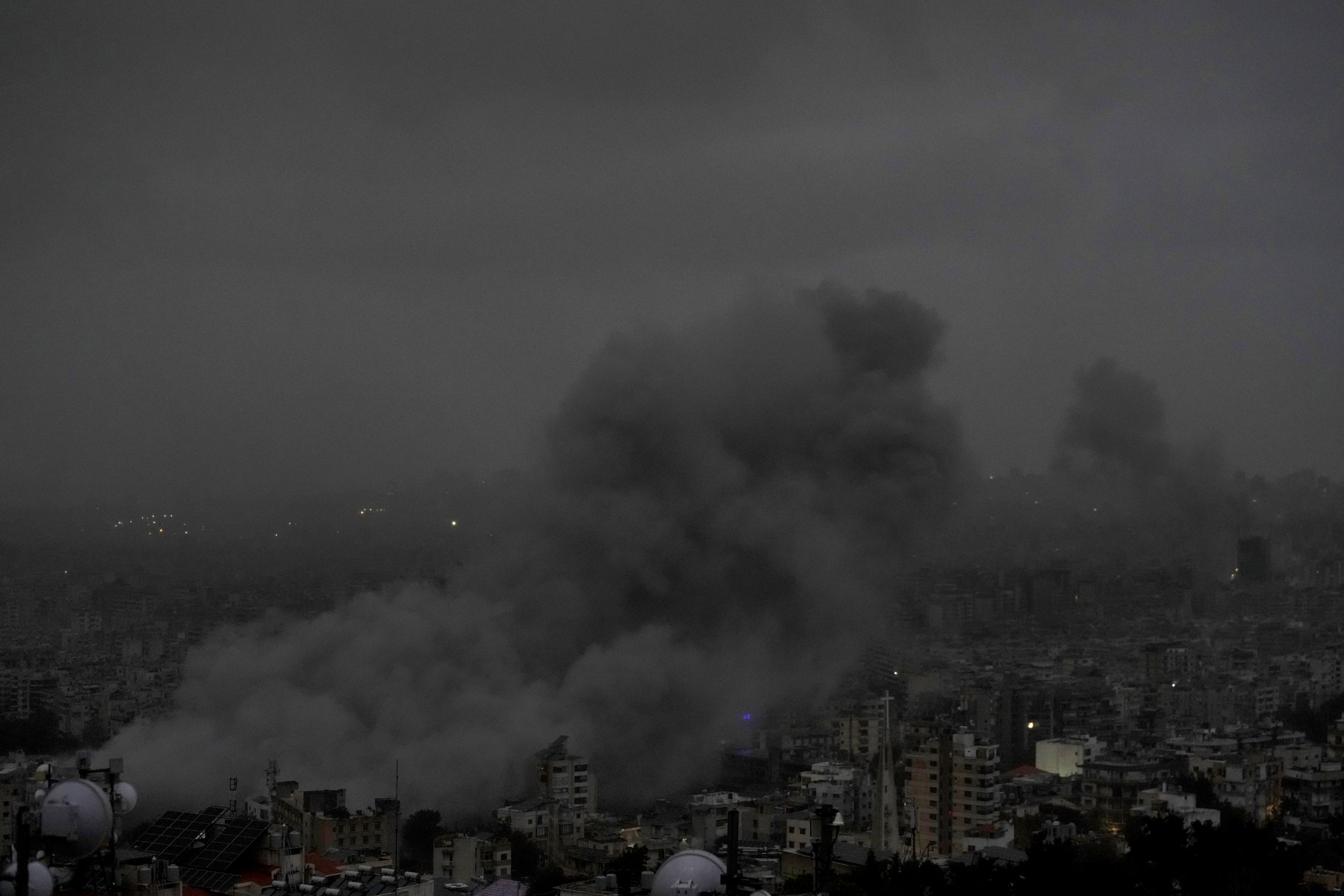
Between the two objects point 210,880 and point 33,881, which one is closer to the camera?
point 33,881

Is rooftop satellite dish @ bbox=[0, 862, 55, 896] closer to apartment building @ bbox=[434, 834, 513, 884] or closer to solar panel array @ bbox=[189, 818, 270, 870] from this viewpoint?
solar panel array @ bbox=[189, 818, 270, 870]

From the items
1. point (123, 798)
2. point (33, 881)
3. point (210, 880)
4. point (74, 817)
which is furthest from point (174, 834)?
point (33, 881)

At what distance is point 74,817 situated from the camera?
8.78 meters

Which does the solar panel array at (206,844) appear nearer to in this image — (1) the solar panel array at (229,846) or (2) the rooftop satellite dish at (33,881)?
(1) the solar panel array at (229,846)

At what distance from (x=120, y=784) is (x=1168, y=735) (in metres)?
31.8

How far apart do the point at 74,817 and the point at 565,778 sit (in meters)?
19.9

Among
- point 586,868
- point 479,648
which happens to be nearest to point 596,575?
point 479,648

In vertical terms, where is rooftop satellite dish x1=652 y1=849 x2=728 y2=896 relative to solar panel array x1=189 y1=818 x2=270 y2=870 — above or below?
above

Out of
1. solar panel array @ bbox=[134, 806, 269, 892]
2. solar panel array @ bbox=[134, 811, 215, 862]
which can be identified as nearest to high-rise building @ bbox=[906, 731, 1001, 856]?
solar panel array @ bbox=[134, 811, 215, 862]

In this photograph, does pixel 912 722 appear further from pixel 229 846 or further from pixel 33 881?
pixel 33 881

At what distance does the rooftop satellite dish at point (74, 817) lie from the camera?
8.77 meters

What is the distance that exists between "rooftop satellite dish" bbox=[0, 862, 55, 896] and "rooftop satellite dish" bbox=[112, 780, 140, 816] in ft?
4.13

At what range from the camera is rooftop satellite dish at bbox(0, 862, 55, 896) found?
836 centimetres

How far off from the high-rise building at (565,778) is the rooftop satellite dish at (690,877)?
19.1m
